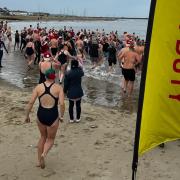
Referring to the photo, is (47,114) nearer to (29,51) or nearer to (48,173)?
(48,173)

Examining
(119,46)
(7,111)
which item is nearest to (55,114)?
(7,111)

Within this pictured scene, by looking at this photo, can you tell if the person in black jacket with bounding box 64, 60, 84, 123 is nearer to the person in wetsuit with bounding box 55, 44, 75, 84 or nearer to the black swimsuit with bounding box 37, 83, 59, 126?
the black swimsuit with bounding box 37, 83, 59, 126

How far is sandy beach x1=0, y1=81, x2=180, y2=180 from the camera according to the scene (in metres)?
7.17

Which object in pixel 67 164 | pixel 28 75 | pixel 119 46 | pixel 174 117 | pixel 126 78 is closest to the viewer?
pixel 174 117

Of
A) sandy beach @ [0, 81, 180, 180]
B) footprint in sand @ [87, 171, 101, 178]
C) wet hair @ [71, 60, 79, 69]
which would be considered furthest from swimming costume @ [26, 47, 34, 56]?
footprint in sand @ [87, 171, 101, 178]

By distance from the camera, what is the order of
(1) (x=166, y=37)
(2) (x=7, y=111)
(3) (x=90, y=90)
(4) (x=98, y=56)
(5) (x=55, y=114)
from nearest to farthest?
1. (1) (x=166, y=37)
2. (5) (x=55, y=114)
3. (2) (x=7, y=111)
4. (3) (x=90, y=90)
5. (4) (x=98, y=56)

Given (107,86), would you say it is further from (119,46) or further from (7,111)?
(119,46)

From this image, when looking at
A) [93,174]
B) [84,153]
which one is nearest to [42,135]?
[93,174]

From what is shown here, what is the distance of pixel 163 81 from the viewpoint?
3814mm

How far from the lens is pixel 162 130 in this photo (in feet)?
13.2

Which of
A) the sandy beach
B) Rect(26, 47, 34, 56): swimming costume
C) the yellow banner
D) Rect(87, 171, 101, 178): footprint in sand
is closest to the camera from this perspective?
the yellow banner

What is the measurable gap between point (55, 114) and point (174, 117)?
3.35 m

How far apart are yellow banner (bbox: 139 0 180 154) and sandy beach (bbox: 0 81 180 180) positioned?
3.15 m

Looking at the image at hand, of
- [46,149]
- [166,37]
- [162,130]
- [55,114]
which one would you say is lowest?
[46,149]
